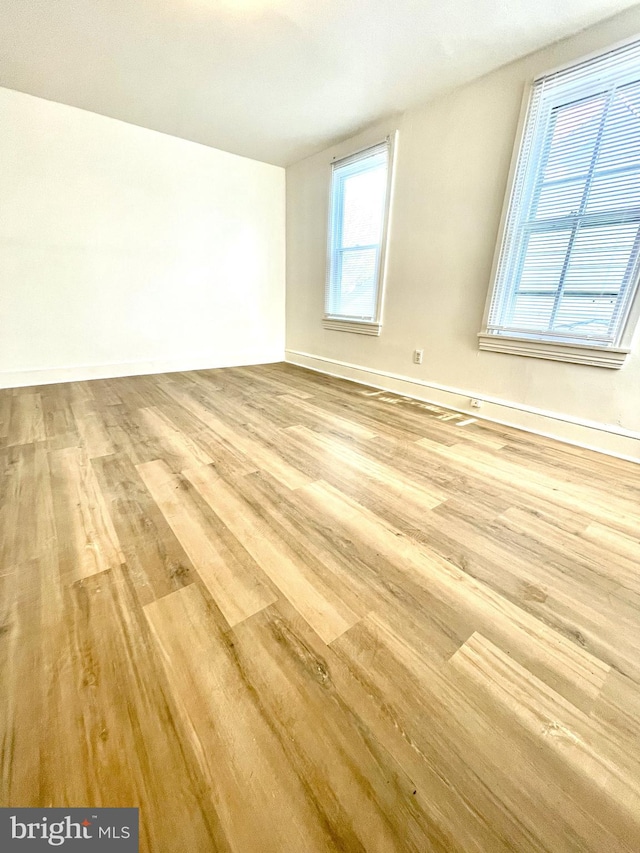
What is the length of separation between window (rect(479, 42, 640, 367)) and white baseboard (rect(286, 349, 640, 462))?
0.40 meters

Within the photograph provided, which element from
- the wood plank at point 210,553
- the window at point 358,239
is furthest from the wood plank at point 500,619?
the window at point 358,239

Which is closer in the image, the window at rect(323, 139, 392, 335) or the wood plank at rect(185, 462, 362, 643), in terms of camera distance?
the wood plank at rect(185, 462, 362, 643)

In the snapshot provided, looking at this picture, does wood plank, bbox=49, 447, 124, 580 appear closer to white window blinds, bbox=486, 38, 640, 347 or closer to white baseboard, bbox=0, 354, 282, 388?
white baseboard, bbox=0, 354, 282, 388

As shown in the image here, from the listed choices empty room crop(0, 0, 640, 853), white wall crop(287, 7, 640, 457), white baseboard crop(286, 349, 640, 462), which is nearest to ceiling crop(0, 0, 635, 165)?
empty room crop(0, 0, 640, 853)

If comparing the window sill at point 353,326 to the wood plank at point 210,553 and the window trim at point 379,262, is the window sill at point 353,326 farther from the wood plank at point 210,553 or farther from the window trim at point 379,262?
the wood plank at point 210,553

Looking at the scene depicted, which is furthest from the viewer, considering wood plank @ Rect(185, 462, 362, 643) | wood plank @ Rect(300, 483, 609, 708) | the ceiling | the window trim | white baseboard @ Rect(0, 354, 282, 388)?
white baseboard @ Rect(0, 354, 282, 388)

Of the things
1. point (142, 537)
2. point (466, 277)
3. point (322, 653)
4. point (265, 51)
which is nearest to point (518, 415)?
point (466, 277)

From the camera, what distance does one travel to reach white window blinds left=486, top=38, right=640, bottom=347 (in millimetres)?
1834

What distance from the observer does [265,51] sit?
2.14 metres

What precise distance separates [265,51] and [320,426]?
2430mm

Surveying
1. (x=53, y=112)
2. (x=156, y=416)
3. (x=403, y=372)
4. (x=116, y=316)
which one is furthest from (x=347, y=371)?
(x=53, y=112)

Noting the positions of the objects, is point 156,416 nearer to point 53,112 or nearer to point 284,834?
point 284,834

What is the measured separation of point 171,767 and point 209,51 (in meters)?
3.44

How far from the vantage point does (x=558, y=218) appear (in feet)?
6.89
